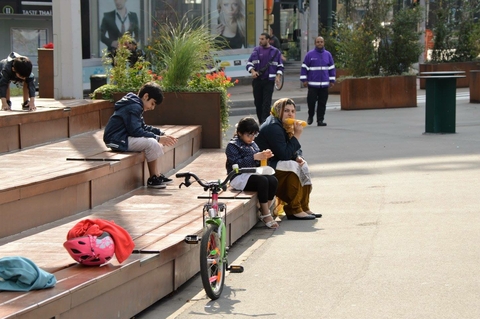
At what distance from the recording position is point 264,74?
17.5m

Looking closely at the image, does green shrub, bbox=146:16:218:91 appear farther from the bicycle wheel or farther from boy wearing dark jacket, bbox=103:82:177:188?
the bicycle wheel

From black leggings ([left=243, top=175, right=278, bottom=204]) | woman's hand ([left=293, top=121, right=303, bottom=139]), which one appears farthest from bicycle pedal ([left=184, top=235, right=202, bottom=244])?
woman's hand ([left=293, top=121, right=303, bottom=139])

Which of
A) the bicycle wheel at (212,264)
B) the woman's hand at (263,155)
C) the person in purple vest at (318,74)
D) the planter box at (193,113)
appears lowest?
the bicycle wheel at (212,264)

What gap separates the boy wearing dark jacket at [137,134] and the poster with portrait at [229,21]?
57.8ft

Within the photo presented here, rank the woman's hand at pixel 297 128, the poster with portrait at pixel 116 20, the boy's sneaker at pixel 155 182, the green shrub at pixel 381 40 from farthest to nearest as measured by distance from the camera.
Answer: the poster with portrait at pixel 116 20 → the green shrub at pixel 381 40 → the woman's hand at pixel 297 128 → the boy's sneaker at pixel 155 182

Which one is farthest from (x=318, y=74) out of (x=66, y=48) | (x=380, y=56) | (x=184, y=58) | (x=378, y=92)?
(x=66, y=48)

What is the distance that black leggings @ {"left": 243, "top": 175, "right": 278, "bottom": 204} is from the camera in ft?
31.1

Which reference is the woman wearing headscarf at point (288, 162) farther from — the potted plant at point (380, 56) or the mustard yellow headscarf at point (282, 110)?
the potted plant at point (380, 56)

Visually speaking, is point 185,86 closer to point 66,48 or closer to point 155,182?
point 66,48

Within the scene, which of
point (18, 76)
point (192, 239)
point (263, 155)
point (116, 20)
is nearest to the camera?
point (192, 239)

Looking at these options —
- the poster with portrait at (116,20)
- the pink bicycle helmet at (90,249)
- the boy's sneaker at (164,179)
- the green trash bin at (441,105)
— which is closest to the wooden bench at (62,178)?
the boy's sneaker at (164,179)

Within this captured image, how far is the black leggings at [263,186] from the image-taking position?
31.1ft

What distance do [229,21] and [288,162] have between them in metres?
18.6

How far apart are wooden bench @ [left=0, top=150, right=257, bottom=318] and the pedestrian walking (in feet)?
25.6
